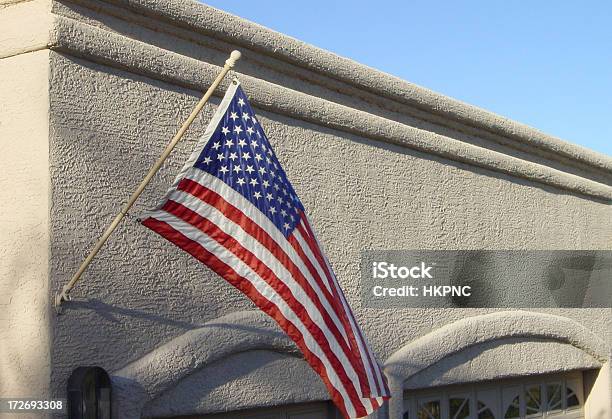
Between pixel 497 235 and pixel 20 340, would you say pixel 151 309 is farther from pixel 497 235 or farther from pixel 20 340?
pixel 497 235

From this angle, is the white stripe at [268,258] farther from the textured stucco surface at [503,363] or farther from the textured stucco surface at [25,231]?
the textured stucco surface at [503,363]

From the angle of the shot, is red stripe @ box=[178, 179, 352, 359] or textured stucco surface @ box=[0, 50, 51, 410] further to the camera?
textured stucco surface @ box=[0, 50, 51, 410]

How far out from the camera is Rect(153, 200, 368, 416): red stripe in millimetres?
5078

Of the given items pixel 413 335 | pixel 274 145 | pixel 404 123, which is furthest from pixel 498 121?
pixel 274 145

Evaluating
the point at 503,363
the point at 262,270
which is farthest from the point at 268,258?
the point at 503,363

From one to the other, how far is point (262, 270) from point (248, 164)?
585 millimetres

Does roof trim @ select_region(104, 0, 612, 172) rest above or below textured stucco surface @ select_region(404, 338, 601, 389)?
above

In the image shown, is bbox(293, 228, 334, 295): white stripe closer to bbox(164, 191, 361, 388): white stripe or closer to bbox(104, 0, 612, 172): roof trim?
Answer: bbox(164, 191, 361, 388): white stripe

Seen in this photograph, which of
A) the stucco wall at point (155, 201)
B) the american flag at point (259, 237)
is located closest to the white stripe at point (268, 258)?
the american flag at point (259, 237)

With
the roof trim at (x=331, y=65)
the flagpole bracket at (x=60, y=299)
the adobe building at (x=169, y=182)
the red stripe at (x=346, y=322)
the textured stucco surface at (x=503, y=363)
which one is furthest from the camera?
the textured stucco surface at (x=503, y=363)

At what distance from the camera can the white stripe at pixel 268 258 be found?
5105 millimetres

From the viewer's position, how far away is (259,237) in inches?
207

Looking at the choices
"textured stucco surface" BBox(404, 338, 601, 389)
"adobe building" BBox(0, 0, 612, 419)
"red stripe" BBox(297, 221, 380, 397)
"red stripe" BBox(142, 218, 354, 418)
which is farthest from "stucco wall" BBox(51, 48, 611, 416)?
"red stripe" BBox(297, 221, 380, 397)

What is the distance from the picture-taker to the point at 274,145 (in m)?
7.04
